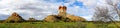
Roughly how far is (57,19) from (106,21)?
18.3 metres

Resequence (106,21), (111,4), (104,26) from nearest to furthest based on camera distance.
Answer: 1. (111,4)
2. (106,21)
3. (104,26)

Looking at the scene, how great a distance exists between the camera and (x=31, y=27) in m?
34.7

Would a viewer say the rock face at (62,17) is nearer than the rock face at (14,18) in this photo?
No

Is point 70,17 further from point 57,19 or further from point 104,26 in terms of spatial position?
point 104,26

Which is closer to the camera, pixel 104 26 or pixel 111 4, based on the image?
pixel 111 4

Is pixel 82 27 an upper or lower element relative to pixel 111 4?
lower

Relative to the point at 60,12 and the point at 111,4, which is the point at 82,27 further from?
the point at 60,12

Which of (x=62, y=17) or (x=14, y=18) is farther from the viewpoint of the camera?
(x=62, y=17)

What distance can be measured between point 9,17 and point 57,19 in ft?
18.6

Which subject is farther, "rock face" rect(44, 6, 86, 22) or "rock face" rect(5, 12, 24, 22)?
"rock face" rect(44, 6, 86, 22)

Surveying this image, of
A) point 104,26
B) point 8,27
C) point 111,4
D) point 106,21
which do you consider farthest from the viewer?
point 8,27

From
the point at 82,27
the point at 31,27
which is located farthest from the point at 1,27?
the point at 82,27

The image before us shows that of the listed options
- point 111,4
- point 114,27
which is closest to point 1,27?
point 114,27

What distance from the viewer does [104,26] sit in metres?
33.5
